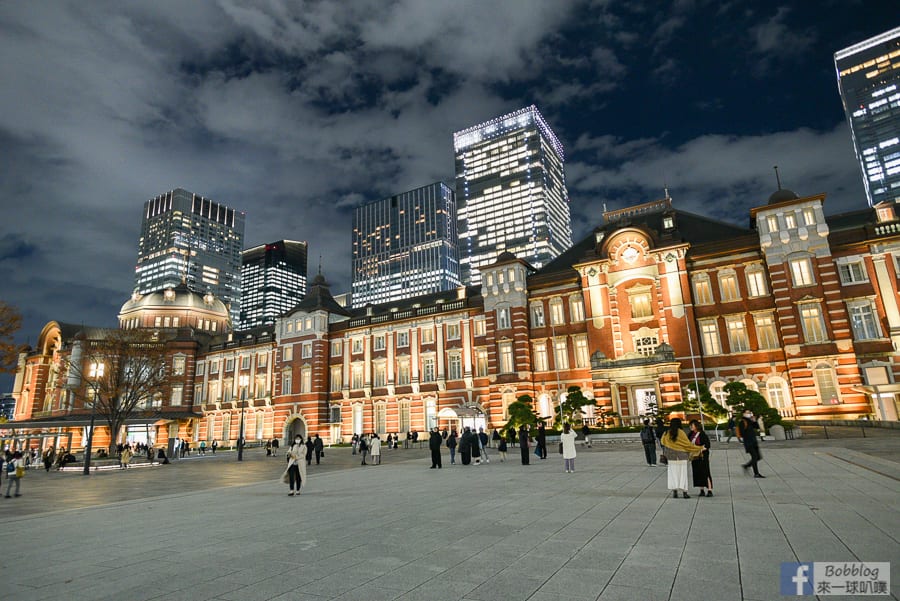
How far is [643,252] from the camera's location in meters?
40.7

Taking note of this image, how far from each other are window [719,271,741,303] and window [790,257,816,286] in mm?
3710

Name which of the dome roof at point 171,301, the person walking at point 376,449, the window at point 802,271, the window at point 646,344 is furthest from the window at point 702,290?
the dome roof at point 171,301

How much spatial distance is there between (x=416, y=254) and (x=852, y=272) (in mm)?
158429

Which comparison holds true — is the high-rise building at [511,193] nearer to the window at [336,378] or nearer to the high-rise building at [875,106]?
the high-rise building at [875,106]

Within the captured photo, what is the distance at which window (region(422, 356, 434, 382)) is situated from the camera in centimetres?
5128

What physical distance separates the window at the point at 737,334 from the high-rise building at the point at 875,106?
151 meters

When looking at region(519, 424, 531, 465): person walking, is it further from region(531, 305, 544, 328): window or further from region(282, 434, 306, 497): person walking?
region(531, 305, 544, 328): window

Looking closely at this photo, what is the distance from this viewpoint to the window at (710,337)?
37.8 m

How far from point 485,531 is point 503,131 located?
194 meters

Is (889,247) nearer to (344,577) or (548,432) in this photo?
(548,432)

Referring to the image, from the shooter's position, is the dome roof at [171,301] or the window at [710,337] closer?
the window at [710,337]

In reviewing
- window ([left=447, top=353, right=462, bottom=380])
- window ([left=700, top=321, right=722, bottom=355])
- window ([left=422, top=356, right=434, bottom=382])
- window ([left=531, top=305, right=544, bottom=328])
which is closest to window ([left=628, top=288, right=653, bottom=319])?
window ([left=700, top=321, right=722, bottom=355])

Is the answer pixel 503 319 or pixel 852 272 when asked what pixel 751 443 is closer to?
pixel 852 272

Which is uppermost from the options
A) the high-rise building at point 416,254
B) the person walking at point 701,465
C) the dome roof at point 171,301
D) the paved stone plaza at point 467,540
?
the high-rise building at point 416,254
